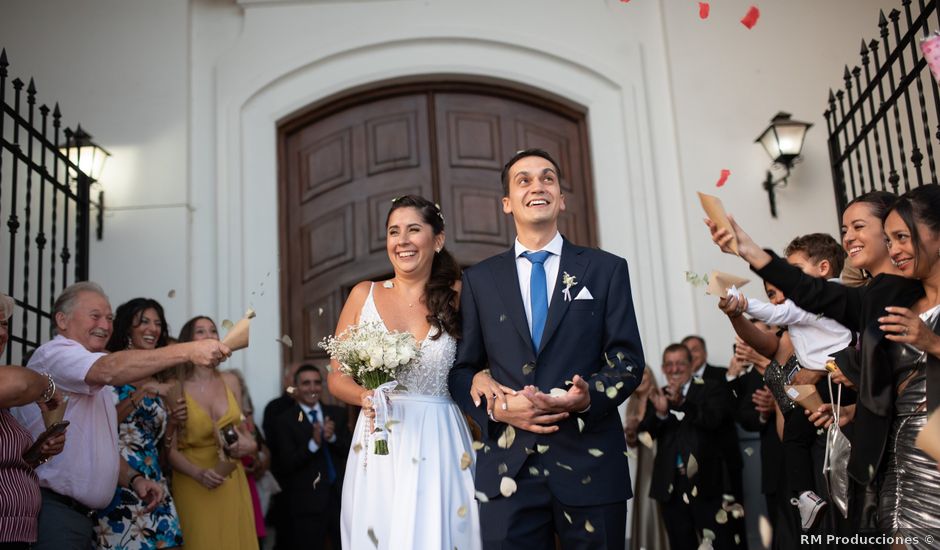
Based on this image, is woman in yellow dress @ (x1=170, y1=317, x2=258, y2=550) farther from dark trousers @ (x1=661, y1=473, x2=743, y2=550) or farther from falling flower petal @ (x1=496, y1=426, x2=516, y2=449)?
dark trousers @ (x1=661, y1=473, x2=743, y2=550)

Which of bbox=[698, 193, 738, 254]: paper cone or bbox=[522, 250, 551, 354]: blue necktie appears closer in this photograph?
bbox=[698, 193, 738, 254]: paper cone

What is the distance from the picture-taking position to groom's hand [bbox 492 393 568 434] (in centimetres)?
384

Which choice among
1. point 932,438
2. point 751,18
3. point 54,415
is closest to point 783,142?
point 751,18

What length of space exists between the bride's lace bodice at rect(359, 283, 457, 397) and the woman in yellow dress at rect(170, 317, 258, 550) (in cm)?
196

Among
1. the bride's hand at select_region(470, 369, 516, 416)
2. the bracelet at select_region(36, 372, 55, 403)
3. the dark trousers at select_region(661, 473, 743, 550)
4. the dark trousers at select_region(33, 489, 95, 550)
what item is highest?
the bracelet at select_region(36, 372, 55, 403)

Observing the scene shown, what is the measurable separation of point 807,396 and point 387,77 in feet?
17.1

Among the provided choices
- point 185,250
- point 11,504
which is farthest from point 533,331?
point 185,250

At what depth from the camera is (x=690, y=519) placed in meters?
7.10

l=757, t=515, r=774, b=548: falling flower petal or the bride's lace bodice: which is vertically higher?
the bride's lace bodice

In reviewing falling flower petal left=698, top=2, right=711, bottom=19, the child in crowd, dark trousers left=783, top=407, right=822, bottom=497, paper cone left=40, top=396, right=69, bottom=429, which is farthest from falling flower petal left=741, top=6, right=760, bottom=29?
paper cone left=40, top=396, right=69, bottom=429

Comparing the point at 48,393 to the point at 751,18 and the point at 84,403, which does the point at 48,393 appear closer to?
the point at 84,403

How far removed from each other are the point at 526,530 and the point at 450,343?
120 centimetres

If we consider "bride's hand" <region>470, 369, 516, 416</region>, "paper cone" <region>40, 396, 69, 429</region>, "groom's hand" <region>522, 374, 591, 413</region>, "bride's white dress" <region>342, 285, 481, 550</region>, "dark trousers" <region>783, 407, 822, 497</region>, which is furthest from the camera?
"dark trousers" <region>783, 407, 822, 497</region>

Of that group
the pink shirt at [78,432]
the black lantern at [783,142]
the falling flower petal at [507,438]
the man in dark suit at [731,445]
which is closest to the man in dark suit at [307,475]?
the pink shirt at [78,432]
